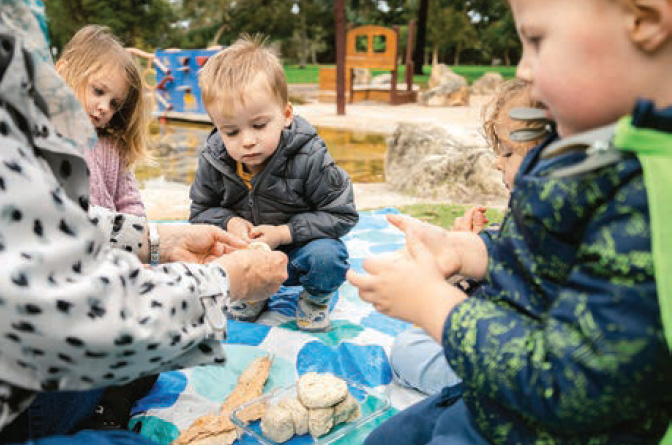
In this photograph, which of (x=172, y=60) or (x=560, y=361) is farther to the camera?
(x=172, y=60)

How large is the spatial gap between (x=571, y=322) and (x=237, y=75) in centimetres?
187

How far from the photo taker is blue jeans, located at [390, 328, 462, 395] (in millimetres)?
1968

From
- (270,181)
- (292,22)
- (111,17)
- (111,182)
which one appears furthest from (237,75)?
(292,22)

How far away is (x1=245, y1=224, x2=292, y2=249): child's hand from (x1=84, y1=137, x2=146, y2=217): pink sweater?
0.80 m

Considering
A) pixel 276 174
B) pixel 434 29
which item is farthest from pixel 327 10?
pixel 276 174

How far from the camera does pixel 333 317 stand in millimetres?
2648

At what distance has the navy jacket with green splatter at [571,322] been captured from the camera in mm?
814

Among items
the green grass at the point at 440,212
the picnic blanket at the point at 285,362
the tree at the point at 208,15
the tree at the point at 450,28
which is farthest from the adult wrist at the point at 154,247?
the tree at the point at 208,15

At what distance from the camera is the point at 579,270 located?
875mm

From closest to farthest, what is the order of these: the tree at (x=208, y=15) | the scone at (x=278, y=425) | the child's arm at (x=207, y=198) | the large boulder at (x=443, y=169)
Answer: the scone at (x=278, y=425), the child's arm at (x=207, y=198), the large boulder at (x=443, y=169), the tree at (x=208, y=15)

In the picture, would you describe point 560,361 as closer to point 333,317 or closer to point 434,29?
point 333,317

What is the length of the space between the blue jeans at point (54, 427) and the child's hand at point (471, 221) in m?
1.46

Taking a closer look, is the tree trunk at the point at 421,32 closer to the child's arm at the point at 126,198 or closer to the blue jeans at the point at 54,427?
the child's arm at the point at 126,198

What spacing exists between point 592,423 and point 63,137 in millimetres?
990
